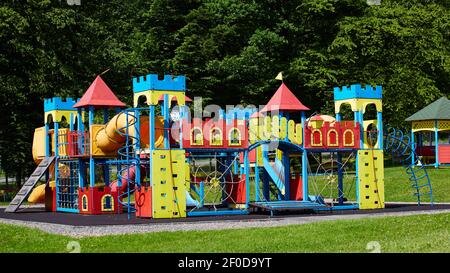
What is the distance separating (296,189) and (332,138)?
7.25 feet

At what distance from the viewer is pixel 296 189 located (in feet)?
93.8

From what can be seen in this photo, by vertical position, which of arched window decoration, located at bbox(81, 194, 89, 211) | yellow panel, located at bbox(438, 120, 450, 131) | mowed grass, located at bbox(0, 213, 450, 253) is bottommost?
mowed grass, located at bbox(0, 213, 450, 253)

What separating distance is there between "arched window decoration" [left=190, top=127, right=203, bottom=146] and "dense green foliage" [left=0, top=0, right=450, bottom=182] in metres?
17.4

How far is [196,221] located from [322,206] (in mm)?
4905

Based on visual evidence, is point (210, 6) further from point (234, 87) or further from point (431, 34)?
point (431, 34)

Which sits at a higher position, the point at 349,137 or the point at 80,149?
the point at 349,137

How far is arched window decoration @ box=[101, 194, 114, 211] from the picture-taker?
1096 inches

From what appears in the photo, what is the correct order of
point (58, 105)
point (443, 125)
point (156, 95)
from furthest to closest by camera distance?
point (443, 125)
point (58, 105)
point (156, 95)

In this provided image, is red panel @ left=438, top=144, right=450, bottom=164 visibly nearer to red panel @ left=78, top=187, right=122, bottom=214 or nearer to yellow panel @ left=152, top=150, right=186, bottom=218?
red panel @ left=78, top=187, right=122, bottom=214

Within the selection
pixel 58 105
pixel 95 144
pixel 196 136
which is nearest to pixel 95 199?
pixel 95 144

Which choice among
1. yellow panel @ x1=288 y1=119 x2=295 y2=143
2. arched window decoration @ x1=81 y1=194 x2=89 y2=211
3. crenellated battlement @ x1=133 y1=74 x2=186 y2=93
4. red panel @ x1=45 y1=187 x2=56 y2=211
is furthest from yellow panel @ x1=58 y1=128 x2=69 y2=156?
yellow panel @ x1=288 y1=119 x2=295 y2=143

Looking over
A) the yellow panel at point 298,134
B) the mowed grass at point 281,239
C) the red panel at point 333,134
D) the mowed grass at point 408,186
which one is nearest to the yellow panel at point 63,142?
the yellow panel at point 298,134

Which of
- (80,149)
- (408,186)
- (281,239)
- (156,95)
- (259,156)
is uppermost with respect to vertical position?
(156,95)

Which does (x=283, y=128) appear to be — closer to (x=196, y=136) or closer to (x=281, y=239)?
(x=196, y=136)
